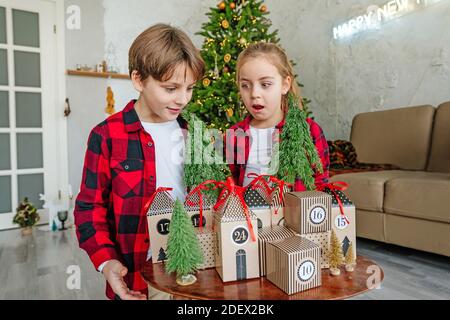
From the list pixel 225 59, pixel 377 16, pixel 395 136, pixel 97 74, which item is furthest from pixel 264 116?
pixel 97 74

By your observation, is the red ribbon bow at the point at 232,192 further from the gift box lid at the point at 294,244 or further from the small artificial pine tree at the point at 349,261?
the small artificial pine tree at the point at 349,261

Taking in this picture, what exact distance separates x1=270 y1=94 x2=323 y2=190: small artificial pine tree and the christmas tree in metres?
1.70

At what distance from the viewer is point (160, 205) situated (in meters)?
0.64

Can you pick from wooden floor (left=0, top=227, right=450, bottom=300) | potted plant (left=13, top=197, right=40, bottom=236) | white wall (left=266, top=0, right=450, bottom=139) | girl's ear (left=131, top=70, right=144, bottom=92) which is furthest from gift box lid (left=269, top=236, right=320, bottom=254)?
potted plant (left=13, top=197, right=40, bottom=236)

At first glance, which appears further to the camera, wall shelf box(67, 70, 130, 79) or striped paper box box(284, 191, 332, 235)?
wall shelf box(67, 70, 130, 79)

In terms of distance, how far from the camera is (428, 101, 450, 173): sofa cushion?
2.36 meters

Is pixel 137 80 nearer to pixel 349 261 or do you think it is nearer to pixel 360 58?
pixel 349 261

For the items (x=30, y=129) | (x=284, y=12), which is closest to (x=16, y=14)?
(x=30, y=129)

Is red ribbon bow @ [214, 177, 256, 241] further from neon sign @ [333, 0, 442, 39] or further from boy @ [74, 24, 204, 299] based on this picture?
neon sign @ [333, 0, 442, 39]

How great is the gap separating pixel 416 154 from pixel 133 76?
7.94 ft

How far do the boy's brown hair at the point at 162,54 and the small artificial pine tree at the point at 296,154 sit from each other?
0.24 meters

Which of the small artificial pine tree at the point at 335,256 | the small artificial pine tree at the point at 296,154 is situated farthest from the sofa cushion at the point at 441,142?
the small artificial pine tree at the point at 335,256

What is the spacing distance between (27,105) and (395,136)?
328cm

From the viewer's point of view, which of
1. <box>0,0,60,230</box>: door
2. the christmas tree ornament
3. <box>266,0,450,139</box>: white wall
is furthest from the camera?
<box>0,0,60,230</box>: door
